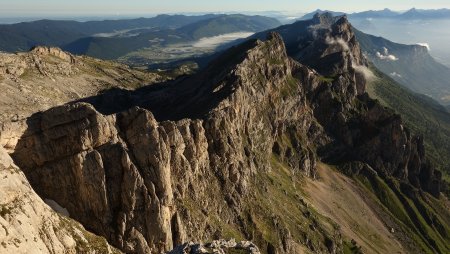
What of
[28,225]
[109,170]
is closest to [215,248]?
[109,170]

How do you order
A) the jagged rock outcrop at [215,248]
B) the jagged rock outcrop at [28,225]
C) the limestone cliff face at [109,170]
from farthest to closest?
the limestone cliff face at [109,170] → the jagged rock outcrop at [215,248] → the jagged rock outcrop at [28,225]

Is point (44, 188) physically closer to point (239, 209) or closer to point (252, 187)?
point (239, 209)

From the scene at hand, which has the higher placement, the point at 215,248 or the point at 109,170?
the point at 109,170

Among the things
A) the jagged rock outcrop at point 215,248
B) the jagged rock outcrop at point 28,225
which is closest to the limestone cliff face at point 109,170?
the jagged rock outcrop at point 28,225

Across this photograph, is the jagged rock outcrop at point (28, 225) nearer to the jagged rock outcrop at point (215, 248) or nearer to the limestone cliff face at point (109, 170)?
the limestone cliff face at point (109, 170)

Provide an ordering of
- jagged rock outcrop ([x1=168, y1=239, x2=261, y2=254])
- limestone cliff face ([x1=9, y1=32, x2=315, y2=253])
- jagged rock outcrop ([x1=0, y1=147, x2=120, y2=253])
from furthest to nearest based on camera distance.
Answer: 1. limestone cliff face ([x1=9, y1=32, x2=315, y2=253])
2. jagged rock outcrop ([x1=168, y1=239, x2=261, y2=254])
3. jagged rock outcrop ([x1=0, y1=147, x2=120, y2=253])

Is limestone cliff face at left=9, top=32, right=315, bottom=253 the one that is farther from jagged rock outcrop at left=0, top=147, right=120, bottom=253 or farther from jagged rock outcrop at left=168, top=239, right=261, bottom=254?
jagged rock outcrop at left=168, top=239, right=261, bottom=254

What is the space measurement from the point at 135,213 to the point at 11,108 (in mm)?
88861

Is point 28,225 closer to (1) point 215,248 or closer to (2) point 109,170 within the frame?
(2) point 109,170

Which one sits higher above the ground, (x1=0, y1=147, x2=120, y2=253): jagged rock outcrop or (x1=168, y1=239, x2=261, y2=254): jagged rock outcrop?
(x1=0, y1=147, x2=120, y2=253): jagged rock outcrop

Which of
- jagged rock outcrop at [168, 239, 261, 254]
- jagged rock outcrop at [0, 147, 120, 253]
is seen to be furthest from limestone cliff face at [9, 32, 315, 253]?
jagged rock outcrop at [168, 239, 261, 254]

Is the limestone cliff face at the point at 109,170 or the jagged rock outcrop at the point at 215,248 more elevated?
the limestone cliff face at the point at 109,170

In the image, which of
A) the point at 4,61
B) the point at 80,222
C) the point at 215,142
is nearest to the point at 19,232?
the point at 80,222

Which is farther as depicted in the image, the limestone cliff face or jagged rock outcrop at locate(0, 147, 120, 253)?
the limestone cliff face
